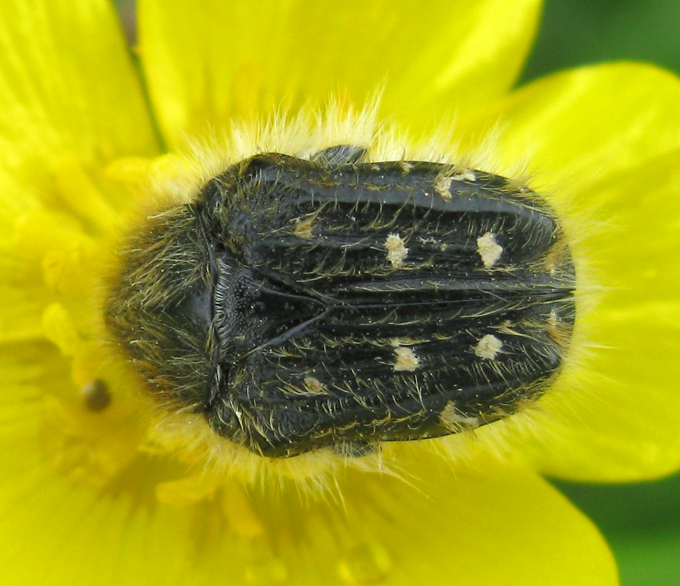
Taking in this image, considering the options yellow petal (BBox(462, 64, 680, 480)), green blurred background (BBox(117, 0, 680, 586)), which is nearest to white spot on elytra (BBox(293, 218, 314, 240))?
yellow petal (BBox(462, 64, 680, 480))

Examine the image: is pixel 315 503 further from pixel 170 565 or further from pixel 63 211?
pixel 63 211

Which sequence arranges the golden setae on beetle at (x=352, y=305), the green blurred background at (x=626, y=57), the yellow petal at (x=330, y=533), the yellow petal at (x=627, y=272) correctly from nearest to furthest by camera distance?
the golden setae on beetle at (x=352, y=305)
the yellow petal at (x=330, y=533)
the yellow petal at (x=627, y=272)
the green blurred background at (x=626, y=57)

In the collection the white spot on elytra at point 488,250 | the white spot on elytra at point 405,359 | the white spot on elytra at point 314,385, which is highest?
the white spot on elytra at point 488,250

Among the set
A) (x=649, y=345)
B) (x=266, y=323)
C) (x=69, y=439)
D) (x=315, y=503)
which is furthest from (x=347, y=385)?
(x=649, y=345)

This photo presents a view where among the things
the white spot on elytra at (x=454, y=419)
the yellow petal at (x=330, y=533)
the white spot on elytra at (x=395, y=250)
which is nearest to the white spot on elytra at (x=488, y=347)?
the white spot on elytra at (x=454, y=419)

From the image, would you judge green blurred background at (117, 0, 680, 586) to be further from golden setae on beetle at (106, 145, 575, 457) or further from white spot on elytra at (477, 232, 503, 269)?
white spot on elytra at (477, 232, 503, 269)

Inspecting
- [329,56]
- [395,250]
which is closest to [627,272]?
[395,250]

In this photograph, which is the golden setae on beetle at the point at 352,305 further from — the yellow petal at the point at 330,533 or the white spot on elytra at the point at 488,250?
the yellow petal at the point at 330,533

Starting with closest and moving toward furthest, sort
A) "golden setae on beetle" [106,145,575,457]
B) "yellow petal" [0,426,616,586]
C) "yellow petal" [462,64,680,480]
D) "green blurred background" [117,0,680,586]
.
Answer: "golden setae on beetle" [106,145,575,457] < "yellow petal" [0,426,616,586] < "yellow petal" [462,64,680,480] < "green blurred background" [117,0,680,586]
